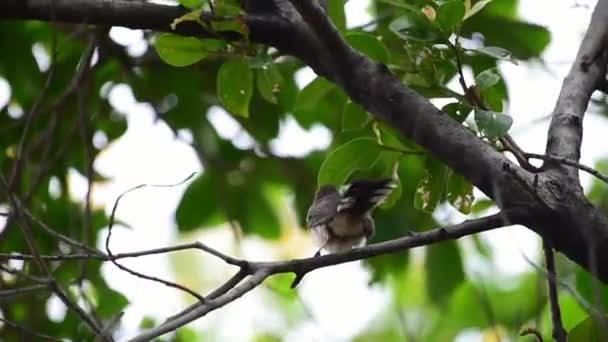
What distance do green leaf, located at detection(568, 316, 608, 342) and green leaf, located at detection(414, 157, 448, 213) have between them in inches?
15.5

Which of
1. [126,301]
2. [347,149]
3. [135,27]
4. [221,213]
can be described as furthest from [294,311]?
[135,27]

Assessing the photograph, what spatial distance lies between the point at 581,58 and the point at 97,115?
181cm

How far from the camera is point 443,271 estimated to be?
3.18 m

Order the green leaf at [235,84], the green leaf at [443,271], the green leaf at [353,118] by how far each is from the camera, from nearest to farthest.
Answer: the green leaf at [235,84] → the green leaf at [353,118] → the green leaf at [443,271]

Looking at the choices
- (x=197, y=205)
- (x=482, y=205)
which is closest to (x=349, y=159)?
(x=482, y=205)

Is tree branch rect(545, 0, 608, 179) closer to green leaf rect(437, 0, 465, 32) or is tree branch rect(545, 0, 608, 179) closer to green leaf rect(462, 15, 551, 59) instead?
green leaf rect(437, 0, 465, 32)

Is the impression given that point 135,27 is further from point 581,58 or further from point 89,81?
point 89,81

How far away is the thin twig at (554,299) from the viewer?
184 cm

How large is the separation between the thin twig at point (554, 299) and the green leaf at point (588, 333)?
17 cm

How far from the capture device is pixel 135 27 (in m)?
1.95

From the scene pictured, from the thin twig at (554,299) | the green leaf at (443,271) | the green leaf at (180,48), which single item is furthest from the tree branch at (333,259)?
the green leaf at (443,271)

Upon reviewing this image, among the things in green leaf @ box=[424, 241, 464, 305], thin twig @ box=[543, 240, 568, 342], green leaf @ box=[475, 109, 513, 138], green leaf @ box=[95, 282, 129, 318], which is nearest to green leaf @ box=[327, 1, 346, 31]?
green leaf @ box=[475, 109, 513, 138]

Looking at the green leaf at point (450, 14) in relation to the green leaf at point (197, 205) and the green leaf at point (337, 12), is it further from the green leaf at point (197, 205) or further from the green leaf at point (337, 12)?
the green leaf at point (197, 205)

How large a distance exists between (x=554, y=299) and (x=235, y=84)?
0.84 m
